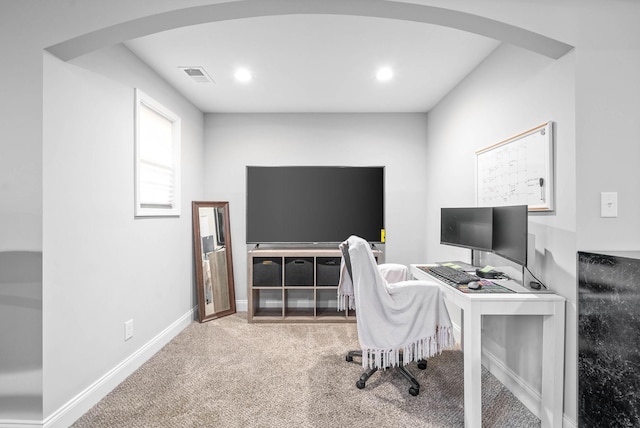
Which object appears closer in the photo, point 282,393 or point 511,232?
point 511,232

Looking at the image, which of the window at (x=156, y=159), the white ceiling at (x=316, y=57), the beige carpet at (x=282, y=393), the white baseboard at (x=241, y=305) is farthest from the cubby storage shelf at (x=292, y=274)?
the white ceiling at (x=316, y=57)

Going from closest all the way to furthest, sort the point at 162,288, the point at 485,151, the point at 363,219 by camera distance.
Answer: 1. the point at 485,151
2. the point at 162,288
3. the point at 363,219

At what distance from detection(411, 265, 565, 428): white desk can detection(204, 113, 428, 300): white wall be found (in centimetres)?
226

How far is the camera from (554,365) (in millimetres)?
1793

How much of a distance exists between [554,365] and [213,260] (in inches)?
127

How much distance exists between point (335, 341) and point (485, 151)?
84.3 inches

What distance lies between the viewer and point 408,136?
160 inches

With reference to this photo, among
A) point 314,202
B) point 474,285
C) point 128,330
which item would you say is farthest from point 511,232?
point 128,330

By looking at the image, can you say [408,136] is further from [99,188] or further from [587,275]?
[99,188]

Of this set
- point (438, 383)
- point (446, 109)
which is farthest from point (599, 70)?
point (438, 383)

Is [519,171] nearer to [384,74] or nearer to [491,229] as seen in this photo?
[491,229]

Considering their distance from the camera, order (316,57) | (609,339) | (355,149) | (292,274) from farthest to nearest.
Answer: (355,149), (292,274), (316,57), (609,339)

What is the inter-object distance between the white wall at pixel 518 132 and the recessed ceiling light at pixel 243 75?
1959mm

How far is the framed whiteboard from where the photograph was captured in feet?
6.40
